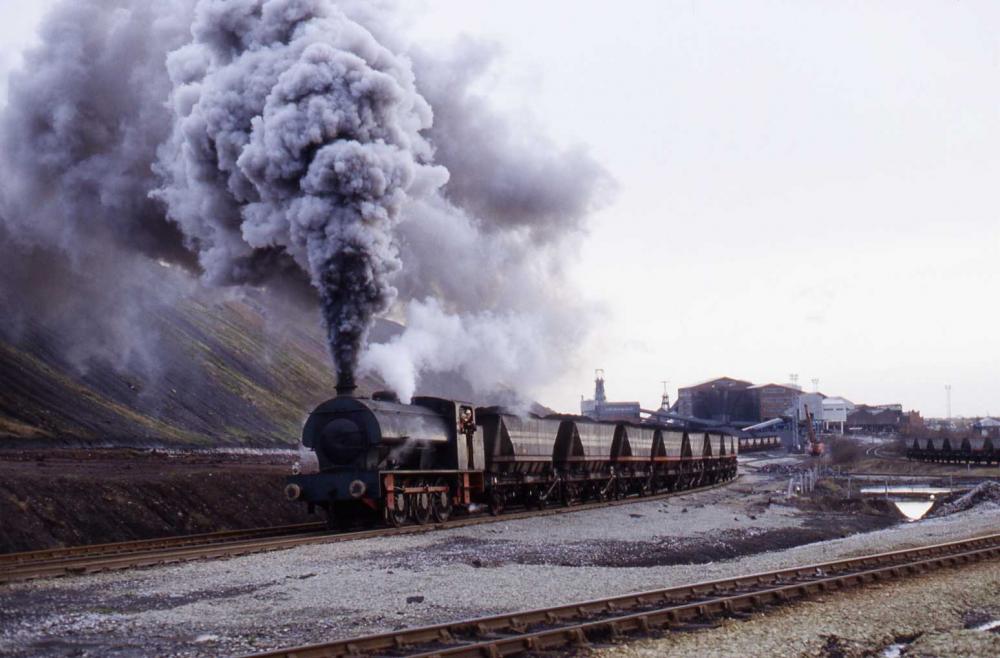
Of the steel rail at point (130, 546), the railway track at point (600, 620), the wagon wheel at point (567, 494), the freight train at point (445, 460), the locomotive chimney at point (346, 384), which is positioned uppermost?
the locomotive chimney at point (346, 384)

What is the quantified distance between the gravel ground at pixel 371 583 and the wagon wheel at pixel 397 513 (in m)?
1.20

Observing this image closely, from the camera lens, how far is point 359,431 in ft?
66.0

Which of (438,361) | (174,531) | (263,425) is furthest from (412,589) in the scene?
(263,425)

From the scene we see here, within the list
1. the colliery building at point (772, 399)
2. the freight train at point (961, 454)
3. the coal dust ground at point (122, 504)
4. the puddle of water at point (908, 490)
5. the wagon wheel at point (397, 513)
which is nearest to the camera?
the wagon wheel at point (397, 513)

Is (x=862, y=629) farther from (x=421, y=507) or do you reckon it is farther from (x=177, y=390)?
(x=177, y=390)

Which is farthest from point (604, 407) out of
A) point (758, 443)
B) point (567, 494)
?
point (567, 494)

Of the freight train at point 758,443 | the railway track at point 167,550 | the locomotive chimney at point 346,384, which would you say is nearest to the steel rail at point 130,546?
the railway track at point 167,550

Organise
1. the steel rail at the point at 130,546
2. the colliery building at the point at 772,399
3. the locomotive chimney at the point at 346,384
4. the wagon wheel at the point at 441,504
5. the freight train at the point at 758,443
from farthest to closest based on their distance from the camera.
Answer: the colliery building at the point at 772,399
the freight train at the point at 758,443
the wagon wheel at the point at 441,504
the locomotive chimney at the point at 346,384
the steel rail at the point at 130,546

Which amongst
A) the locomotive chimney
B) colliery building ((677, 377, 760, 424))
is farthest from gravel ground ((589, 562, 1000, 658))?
colliery building ((677, 377, 760, 424))

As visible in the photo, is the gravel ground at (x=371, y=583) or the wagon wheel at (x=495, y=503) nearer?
the gravel ground at (x=371, y=583)

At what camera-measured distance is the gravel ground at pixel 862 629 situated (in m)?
9.03

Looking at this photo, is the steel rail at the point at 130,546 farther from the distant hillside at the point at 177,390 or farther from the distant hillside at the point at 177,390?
the distant hillside at the point at 177,390

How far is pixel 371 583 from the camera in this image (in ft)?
43.4

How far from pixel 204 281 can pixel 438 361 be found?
7410 mm
